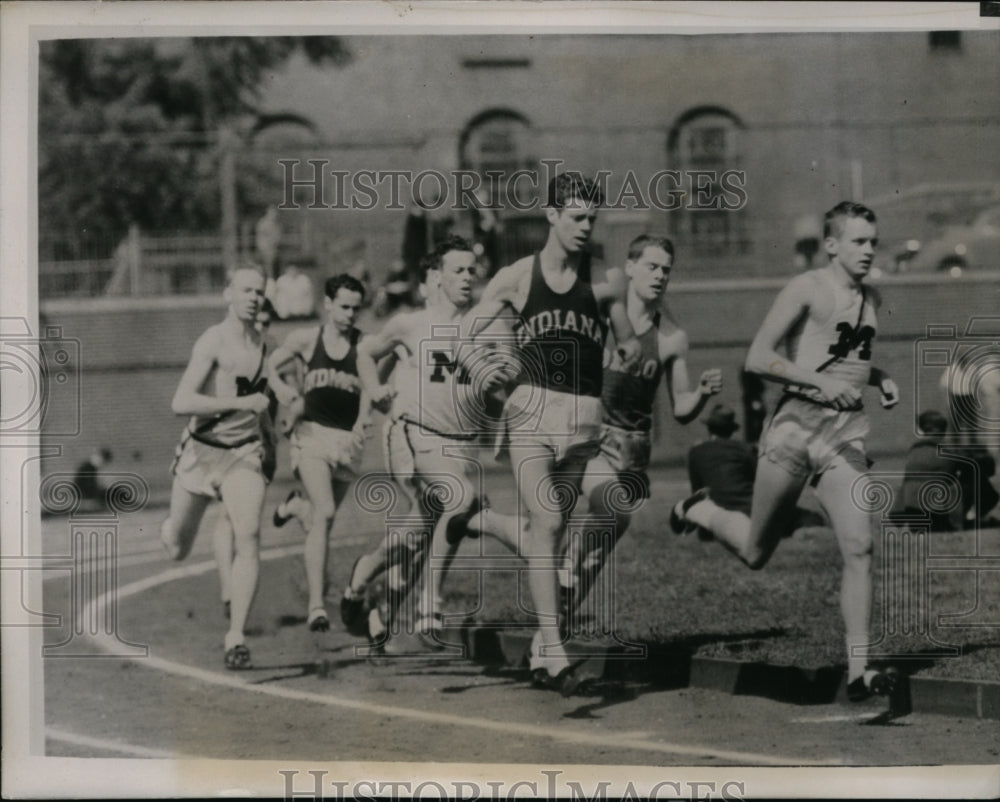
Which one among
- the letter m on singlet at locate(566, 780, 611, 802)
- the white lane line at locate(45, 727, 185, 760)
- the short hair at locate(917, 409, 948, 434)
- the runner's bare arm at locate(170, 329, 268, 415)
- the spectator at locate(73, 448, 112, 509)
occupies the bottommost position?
the letter m on singlet at locate(566, 780, 611, 802)

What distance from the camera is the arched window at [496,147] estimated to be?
20.2 feet

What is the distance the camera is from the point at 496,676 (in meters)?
6.26

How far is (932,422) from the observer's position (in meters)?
6.15

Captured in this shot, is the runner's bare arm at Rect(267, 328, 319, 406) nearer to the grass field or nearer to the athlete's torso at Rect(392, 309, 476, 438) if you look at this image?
the athlete's torso at Rect(392, 309, 476, 438)

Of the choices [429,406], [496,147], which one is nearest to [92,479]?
[429,406]

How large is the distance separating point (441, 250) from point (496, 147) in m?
0.51

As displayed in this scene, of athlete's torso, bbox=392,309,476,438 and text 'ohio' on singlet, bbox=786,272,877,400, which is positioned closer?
text 'ohio' on singlet, bbox=786,272,877,400

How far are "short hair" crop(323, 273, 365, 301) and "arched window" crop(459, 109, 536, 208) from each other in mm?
716

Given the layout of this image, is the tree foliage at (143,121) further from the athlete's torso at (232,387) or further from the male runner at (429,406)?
the male runner at (429,406)

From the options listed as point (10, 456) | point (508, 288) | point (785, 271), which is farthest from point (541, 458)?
point (10, 456)

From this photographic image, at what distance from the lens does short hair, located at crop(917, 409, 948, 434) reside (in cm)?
614

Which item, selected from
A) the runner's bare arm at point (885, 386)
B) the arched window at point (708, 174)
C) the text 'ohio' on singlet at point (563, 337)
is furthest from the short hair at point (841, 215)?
the text 'ohio' on singlet at point (563, 337)

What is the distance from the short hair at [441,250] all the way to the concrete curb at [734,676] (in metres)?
1.61

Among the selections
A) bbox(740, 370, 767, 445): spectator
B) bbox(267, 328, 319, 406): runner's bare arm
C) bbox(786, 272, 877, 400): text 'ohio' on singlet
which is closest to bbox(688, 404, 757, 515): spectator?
bbox(740, 370, 767, 445): spectator
